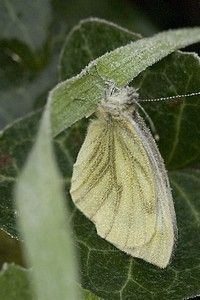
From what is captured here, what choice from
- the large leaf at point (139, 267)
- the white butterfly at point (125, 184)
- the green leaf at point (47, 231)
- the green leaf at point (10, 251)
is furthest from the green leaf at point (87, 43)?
the green leaf at point (47, 231)

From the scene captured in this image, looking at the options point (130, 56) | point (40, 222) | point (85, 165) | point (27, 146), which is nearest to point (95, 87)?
point (130, 56)

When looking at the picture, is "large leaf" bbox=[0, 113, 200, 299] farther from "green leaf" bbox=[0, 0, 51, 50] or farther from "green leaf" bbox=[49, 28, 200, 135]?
"green leaf" bbox=[0, 0, 51, 50]

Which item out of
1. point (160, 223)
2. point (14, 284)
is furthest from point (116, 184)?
point (14, 284)

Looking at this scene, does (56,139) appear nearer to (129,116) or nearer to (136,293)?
(129,116)

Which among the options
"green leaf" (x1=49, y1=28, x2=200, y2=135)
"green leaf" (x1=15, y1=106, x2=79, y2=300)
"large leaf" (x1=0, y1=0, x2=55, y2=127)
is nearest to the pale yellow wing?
"green leaf" (x1=49, y1=28, x2=200, y2=135)

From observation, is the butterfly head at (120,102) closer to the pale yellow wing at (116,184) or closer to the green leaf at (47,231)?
the pale yellow wing at (116,184)

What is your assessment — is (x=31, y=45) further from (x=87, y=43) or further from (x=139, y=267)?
(x=139, y=267)
